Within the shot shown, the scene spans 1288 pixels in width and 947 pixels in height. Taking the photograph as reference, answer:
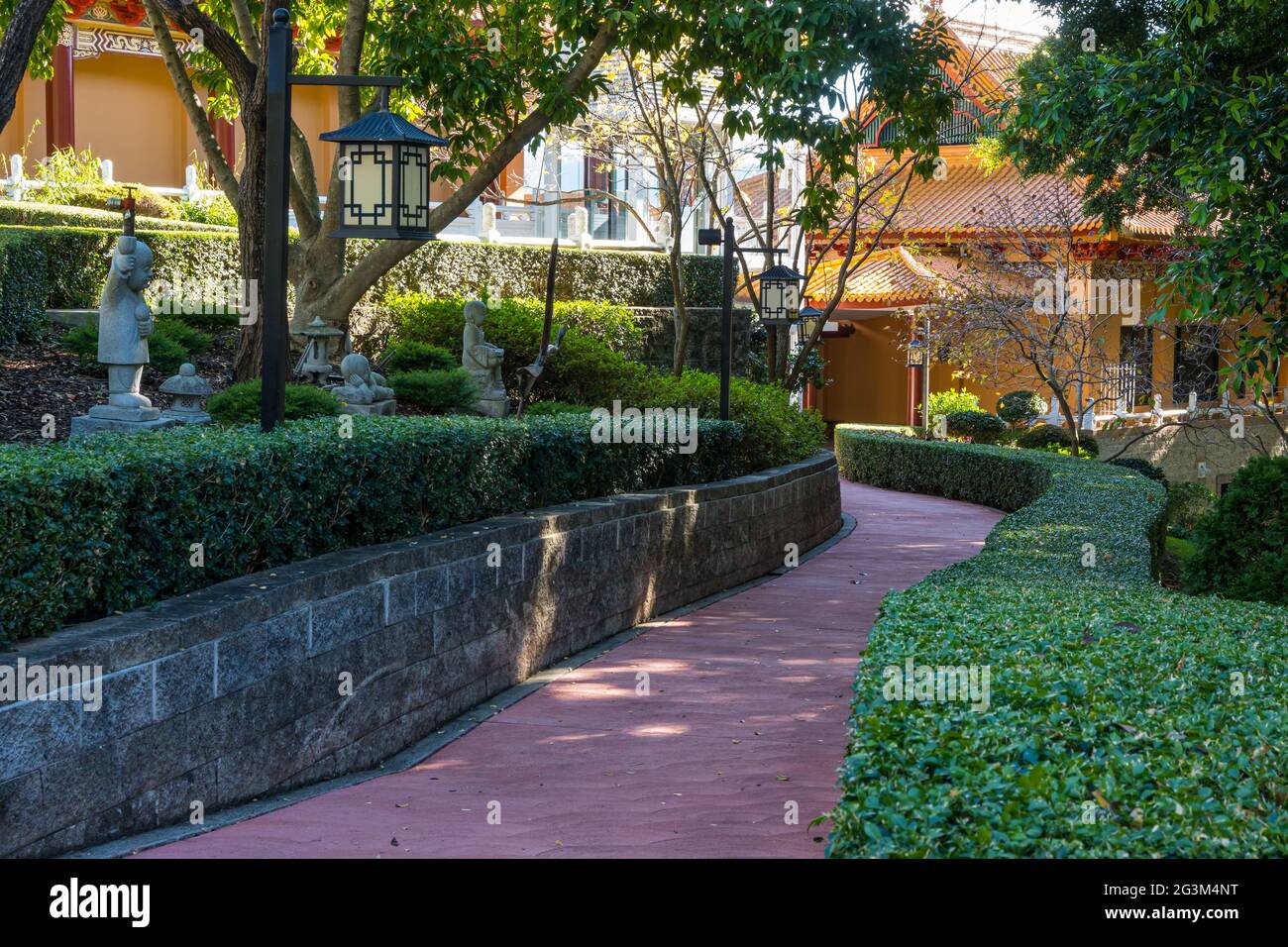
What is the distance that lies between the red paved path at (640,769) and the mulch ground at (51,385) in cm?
533

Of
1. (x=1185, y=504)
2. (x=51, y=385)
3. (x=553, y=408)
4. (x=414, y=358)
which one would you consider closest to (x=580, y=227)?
(x=414, y=358)

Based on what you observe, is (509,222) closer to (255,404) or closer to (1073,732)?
(255,404)

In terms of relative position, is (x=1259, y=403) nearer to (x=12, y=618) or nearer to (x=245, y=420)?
(x=245, y=420)

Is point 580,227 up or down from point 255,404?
up

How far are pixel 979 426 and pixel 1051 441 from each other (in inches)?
75.7

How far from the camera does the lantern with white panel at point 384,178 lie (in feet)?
25.7

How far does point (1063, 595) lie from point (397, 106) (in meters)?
11.8

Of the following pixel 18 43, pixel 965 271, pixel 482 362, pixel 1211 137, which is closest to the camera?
pixel 18 43

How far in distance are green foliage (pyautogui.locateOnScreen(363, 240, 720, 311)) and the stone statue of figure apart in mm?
7800

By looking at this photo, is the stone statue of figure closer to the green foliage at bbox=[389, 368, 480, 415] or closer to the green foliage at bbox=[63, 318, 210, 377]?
the green foliage at bbox=[63, 318, 210, 377]

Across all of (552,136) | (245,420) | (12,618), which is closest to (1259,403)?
(552,136)

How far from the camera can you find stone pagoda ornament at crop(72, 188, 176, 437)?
11367 millimetres

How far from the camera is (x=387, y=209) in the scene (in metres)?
7.86

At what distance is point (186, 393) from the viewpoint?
12.3 meters
